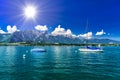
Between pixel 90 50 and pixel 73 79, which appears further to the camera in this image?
pixel 90 50

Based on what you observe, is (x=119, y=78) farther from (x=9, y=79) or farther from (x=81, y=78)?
(x=9, y=79)

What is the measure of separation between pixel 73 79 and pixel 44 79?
5675 mm

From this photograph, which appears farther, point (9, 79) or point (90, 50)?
point (90, 50)

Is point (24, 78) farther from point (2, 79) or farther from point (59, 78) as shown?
point (59, 78)

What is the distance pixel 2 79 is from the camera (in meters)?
43.8

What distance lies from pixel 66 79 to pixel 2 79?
12.5 m

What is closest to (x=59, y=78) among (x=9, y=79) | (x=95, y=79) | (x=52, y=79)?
(x=52, y=79)

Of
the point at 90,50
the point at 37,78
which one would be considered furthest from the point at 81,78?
the point at 90,50

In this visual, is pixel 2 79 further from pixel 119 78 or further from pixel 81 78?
pixel 119 78

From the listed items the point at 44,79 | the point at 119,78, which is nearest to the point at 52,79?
the point at 44,79

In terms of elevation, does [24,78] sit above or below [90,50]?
below

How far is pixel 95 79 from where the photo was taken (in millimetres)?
44250

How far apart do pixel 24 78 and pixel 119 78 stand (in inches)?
756

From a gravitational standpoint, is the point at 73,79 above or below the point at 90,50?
below
